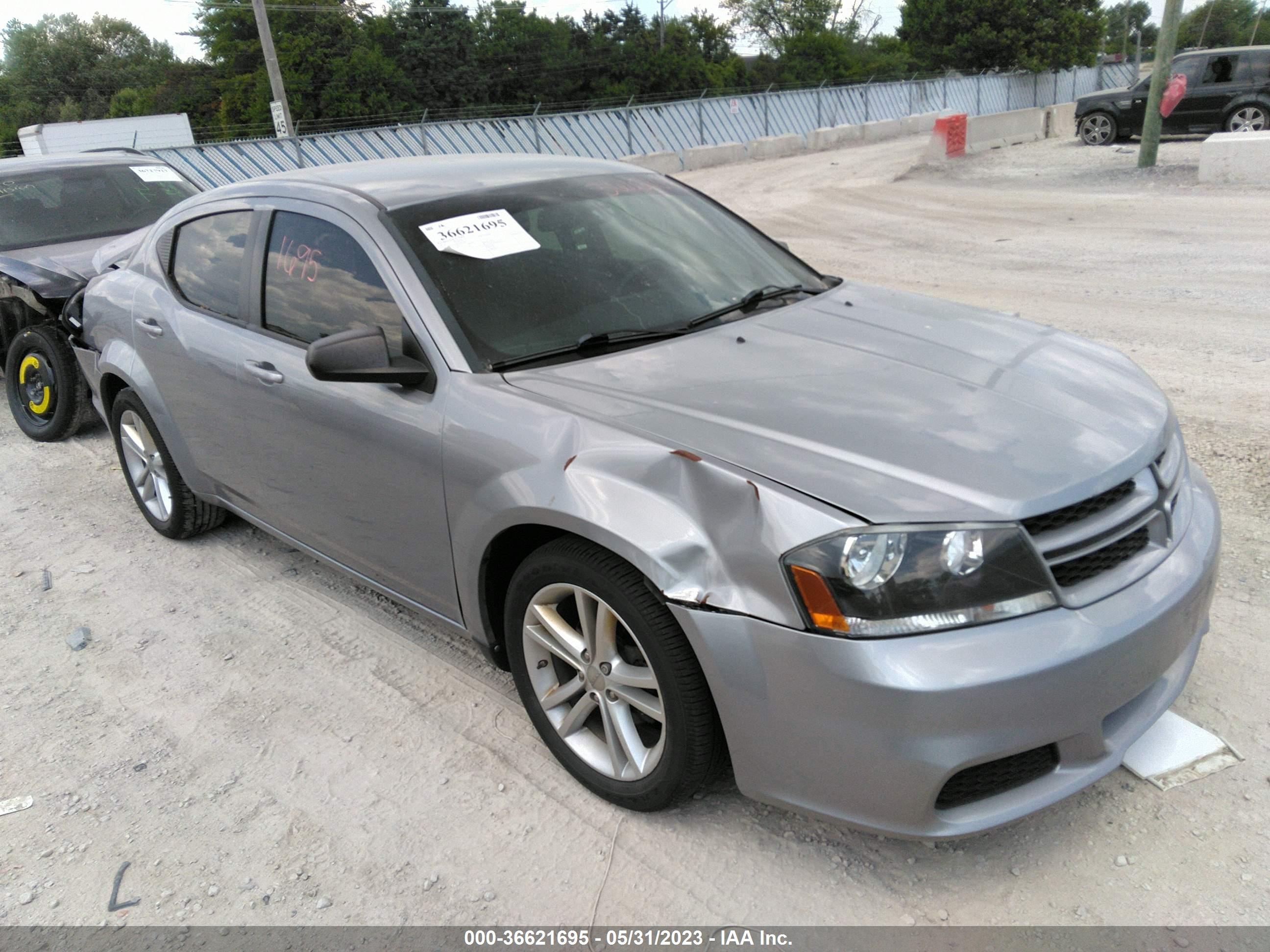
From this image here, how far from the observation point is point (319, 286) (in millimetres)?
3473

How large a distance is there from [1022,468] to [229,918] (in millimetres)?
2296

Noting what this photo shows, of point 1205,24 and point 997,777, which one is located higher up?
point 1205,24

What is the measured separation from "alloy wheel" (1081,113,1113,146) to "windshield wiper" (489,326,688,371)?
20.4 m

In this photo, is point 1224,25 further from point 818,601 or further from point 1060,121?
point 818,601

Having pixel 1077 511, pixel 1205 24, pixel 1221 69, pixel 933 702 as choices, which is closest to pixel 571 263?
pixel 1077 511

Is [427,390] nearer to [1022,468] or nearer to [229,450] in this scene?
[229,450]

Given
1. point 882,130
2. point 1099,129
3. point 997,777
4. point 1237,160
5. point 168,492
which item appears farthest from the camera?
point 882,130

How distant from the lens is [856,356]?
3.03 metres

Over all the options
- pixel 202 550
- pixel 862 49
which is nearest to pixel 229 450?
pixel 202 550

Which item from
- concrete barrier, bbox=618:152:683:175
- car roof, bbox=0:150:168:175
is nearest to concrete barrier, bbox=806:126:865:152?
concrete barrier, bbox=618:152:683:175

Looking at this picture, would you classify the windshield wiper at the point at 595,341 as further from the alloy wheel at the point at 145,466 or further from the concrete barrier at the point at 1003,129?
the concrete barrier at the point at 1003,129

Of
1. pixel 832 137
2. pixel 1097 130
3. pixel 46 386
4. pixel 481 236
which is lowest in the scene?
pixel 46 386

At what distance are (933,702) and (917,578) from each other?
267 mm

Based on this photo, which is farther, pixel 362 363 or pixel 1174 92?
pixel 1174 92
